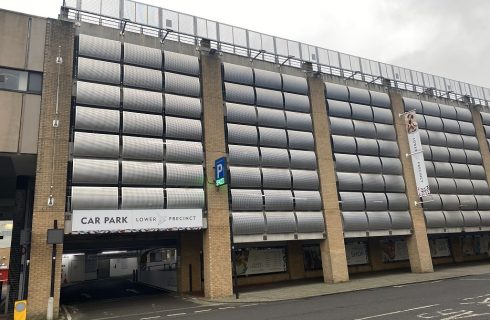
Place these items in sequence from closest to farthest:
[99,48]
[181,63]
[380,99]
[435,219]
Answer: [99,48], [181,63], [435,219], [380,99]

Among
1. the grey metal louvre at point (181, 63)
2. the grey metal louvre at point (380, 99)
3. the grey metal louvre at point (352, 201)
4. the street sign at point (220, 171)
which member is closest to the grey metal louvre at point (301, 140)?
the grey metal louvre at point (352, 201)

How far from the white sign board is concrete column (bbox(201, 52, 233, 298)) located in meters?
1.22

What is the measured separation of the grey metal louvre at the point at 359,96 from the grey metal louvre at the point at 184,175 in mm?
15822

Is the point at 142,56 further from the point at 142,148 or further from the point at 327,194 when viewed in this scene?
the point at 327,194

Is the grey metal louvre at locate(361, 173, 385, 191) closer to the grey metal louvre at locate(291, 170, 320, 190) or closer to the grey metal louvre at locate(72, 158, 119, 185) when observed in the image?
the grey metal louvre at locate(291, 170, 320, 190)

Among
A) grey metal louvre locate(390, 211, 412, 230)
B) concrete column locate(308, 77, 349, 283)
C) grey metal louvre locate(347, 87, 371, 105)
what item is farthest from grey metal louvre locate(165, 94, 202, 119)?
grey metal louvre locate(390, 211, 412, 230)

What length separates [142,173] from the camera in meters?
21.9

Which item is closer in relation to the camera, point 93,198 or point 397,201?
point 93,198

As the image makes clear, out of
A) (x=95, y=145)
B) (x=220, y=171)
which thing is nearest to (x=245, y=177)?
(x=220, y=171)

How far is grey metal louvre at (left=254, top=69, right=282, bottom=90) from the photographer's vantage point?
92.5ft

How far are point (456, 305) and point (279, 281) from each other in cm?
1590

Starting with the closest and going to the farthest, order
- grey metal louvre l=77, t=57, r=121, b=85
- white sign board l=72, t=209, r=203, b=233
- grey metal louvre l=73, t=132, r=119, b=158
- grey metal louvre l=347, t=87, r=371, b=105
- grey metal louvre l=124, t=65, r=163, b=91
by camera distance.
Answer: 1. white sign board l=72, t=209, r=203, b=233
2. grey metal louvre l=73, t=132, r=119, b=158
3. grey metal louvre l=77, t=57, r=121, b=85
4. grey metal louvre l=124, t=65, r=163, b=91
5. grey metal louvre l=347, t=87, r=371, b=105

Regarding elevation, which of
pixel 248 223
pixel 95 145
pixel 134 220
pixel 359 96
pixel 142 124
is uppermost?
pixel 359 96

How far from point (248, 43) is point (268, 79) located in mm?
3278
